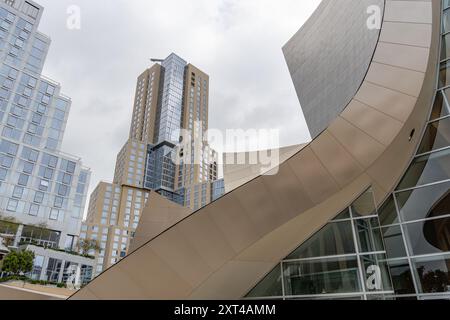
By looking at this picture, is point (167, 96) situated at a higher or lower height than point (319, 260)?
higher

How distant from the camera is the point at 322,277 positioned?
10.5 m

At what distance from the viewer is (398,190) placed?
12.0 meters

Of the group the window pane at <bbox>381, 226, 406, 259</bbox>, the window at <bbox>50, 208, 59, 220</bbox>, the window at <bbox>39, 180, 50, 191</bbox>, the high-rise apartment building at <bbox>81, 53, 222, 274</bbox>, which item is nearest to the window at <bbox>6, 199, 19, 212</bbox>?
the window at <bbox>39, 180, 50, 191</bbox>

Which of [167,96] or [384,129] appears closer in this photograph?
[384,129]

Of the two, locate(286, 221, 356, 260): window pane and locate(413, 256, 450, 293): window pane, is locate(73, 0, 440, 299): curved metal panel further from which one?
locate(413, 256, 450, 293): window pane

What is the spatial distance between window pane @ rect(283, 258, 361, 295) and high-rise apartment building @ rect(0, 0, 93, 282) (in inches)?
1710

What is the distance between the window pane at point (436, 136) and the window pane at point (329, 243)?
13.6 feet

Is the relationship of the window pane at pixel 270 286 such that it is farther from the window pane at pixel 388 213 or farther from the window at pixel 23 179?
the window at pixel 23 179

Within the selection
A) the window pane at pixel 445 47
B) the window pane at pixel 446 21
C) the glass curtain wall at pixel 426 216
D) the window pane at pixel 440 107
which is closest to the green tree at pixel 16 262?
the glass curtain wall at pixel 426 216

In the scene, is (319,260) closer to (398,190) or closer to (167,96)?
(398,190)

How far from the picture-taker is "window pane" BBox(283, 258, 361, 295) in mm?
10133

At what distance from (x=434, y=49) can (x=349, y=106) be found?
4.46m

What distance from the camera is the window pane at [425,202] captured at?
36.0 feet

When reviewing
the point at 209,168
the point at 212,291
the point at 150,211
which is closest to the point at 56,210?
the point at 150,211
